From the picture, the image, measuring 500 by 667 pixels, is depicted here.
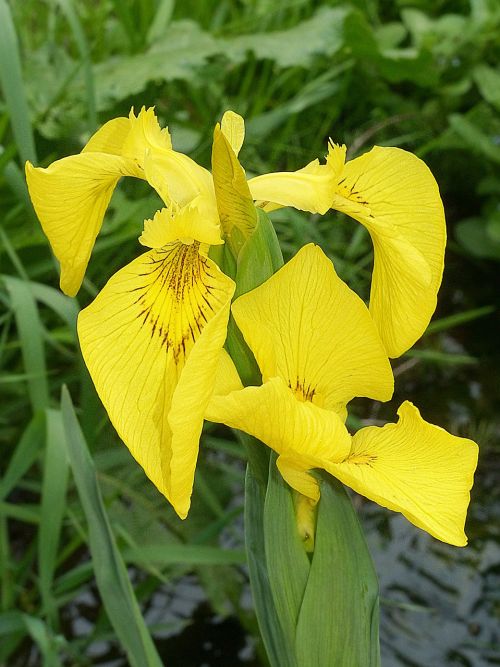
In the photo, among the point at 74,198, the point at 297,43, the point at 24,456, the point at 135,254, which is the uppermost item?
the point at 74,198

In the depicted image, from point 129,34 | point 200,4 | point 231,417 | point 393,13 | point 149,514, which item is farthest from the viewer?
point 393,13

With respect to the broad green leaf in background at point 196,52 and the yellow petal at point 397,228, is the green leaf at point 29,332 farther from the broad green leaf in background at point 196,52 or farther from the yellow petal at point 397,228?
the yellow petal at point 397,228

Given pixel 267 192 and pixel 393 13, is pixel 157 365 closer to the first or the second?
pixel 267 192

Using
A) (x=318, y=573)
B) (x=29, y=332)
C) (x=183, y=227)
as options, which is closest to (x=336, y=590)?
(x=318, y=573)

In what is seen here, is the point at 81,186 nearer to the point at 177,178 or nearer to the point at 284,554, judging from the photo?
the point at 177,178

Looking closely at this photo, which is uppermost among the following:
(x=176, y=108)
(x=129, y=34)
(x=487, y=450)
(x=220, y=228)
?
(x=220, y=228)

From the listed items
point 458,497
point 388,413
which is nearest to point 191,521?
point 388,413

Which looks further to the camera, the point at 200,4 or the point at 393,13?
the point at 393,13
